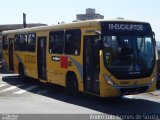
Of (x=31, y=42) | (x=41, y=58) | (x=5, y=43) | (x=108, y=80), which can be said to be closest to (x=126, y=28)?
(x=108, y=80)

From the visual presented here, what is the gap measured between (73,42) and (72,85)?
173 centimetres

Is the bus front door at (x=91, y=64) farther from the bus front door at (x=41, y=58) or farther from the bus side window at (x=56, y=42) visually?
the bus front door at (x=41, y=58)

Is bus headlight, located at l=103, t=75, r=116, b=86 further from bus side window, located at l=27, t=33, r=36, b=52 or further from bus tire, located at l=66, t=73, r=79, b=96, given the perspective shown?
bus side window, located at l=27, t=33, r=36, b=52

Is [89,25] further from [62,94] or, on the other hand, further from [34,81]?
[34,81]

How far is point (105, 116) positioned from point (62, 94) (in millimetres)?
5230

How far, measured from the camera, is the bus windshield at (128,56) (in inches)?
515

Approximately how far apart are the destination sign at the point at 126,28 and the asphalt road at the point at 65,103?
2.45 meters

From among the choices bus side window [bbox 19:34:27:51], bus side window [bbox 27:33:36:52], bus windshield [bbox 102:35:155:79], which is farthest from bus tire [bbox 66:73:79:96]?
bus side window [bbox 19:34:27:51]

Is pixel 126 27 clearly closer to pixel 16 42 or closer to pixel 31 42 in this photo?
pixel 31 42

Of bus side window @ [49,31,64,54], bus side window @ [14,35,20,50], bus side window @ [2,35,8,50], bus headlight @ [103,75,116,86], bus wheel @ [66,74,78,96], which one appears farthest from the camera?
bus side window @ [2,35,8,50]

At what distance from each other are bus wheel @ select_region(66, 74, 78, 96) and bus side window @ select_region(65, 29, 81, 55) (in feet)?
3.17

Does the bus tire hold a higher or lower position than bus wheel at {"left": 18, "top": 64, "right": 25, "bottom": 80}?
higher

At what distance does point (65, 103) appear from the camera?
13836mm

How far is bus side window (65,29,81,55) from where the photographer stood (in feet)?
48.3
